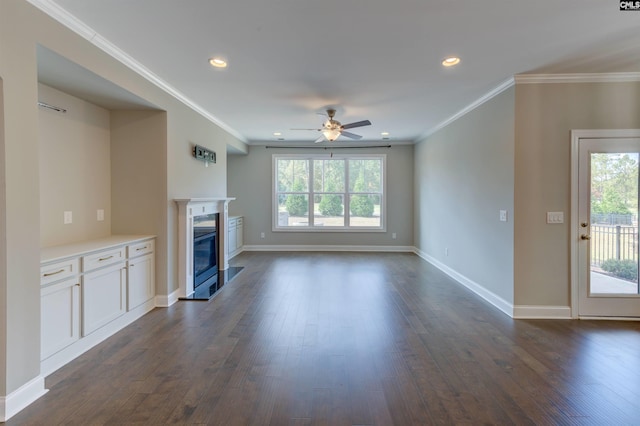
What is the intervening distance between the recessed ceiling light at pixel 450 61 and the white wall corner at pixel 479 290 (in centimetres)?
279

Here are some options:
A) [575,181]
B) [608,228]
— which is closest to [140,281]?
[575,181]

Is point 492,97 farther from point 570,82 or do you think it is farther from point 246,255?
point 246,255

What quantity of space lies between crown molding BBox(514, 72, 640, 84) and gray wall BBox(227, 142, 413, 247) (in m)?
4.38

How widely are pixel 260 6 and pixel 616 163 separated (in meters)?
4.06

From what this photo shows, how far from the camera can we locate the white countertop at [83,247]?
249 cm

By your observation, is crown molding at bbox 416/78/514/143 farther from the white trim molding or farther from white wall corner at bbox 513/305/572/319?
the white trim molding

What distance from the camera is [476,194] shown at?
14.8 feet

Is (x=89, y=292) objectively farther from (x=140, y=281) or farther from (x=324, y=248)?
(x=324, y=248)

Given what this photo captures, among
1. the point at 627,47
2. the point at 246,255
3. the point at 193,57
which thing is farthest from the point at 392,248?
the point at 193,57

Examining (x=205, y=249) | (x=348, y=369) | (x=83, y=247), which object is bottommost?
(x=348, y=369)

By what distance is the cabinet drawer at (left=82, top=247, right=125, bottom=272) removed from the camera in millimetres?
2751

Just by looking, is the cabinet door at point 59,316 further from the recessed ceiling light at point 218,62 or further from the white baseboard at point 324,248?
the white baseboard at point 324,248

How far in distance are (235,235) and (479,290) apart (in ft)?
17.0

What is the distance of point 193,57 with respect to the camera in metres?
3.08
